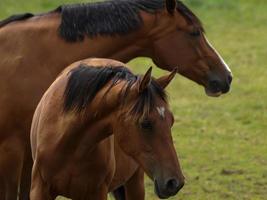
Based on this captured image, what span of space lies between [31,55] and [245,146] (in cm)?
435

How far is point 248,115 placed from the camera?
1392cm

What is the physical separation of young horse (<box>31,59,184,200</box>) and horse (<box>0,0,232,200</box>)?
638 millimetres

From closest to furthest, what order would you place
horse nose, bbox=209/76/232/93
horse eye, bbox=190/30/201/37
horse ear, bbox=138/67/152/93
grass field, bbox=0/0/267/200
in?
horse ear, bbox=138/67/152/93 → horse eye, bbox=190/30/201/37 → horse nose, bbox=209/76/232/93 → grass field, bbox=0/0/267/200

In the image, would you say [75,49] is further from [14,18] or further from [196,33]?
[196,33]

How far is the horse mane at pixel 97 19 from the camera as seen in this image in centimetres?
886

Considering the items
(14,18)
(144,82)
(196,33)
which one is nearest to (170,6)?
(196,33)

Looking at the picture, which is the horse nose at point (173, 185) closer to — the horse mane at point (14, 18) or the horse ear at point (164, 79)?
the horse ear at point (164, 79)

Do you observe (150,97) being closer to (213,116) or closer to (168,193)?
(168,193)

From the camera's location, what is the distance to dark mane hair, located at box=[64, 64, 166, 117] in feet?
23.1

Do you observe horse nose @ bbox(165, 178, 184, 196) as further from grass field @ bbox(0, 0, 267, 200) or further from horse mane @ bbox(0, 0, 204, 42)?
grass field @ bbox(0, 0, 267, 200)

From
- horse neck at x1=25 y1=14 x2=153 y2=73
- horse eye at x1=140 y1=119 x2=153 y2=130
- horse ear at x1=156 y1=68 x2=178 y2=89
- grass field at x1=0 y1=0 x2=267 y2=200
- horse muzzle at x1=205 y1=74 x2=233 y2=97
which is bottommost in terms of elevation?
grass field at x1=0 y1=0 x2=267 y2=200

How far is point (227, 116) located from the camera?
549 inches

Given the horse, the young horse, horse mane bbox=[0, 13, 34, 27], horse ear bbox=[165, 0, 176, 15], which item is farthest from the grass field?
the young horse

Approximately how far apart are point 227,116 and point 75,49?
17.6 feet
